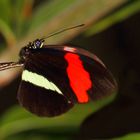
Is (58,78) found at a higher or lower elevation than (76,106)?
higher

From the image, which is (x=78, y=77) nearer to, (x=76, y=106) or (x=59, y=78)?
(x=59, y=78)

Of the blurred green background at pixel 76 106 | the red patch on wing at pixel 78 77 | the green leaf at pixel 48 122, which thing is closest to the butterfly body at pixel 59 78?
the red patch on wing at pixel 78 77

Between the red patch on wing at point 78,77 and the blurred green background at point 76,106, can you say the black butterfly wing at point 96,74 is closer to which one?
the red patch on wing at point 78,77

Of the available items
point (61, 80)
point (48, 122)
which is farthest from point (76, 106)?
Result: point (61, 80)

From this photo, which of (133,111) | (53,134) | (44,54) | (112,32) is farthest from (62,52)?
(112,32)

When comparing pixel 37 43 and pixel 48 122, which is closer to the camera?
pixel 37 43

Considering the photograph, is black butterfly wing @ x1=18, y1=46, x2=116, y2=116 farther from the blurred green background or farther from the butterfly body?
the blurred green background

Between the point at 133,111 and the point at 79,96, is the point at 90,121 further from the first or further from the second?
the point at 79,96
